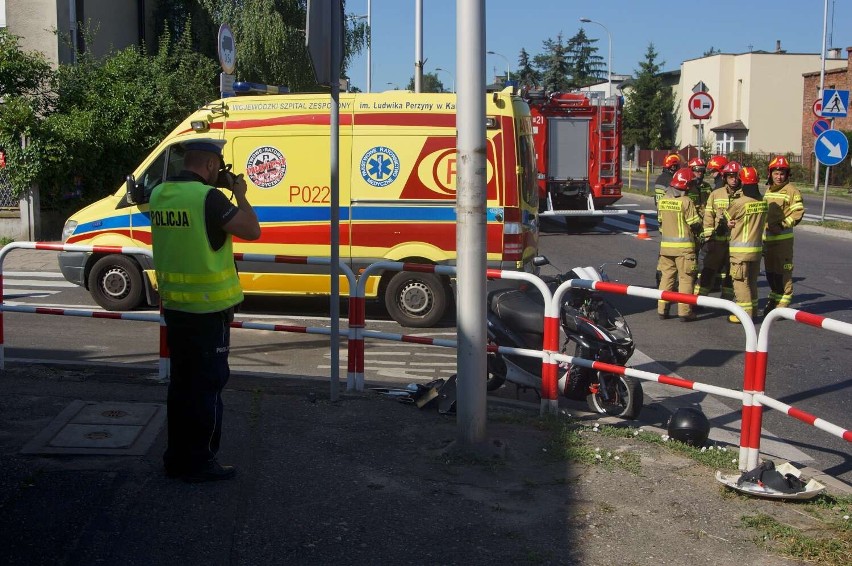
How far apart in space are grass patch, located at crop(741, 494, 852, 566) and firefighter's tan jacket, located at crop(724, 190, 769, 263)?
253 inches

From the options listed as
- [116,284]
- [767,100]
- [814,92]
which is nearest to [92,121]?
[116,284]

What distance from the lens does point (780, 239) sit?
465 inches

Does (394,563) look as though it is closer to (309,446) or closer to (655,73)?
(309,446)

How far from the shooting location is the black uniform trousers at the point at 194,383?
Result: 4.88m

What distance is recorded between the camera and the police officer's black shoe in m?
4.94

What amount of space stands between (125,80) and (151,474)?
17.4 meters

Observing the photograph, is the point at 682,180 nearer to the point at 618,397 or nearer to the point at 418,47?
the point at 618,397

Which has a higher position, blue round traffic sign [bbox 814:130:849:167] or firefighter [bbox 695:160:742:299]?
blue round traffic sign [bbox 814:130:849:167]

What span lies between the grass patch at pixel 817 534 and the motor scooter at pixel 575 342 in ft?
6.93

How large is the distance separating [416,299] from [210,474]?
606cm

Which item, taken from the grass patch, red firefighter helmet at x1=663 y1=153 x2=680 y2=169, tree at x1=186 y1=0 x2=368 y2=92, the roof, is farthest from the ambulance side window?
the roof

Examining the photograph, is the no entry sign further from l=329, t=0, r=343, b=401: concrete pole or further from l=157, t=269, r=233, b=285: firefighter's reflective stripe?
l=157, t=269, r=233, b=285: firefighter's reflective stripe

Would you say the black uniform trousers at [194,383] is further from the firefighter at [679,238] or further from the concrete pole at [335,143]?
the firefighter at [679,238]

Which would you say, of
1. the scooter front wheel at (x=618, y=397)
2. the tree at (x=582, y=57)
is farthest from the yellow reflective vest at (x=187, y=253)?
the tree at (x=582, y=57)
